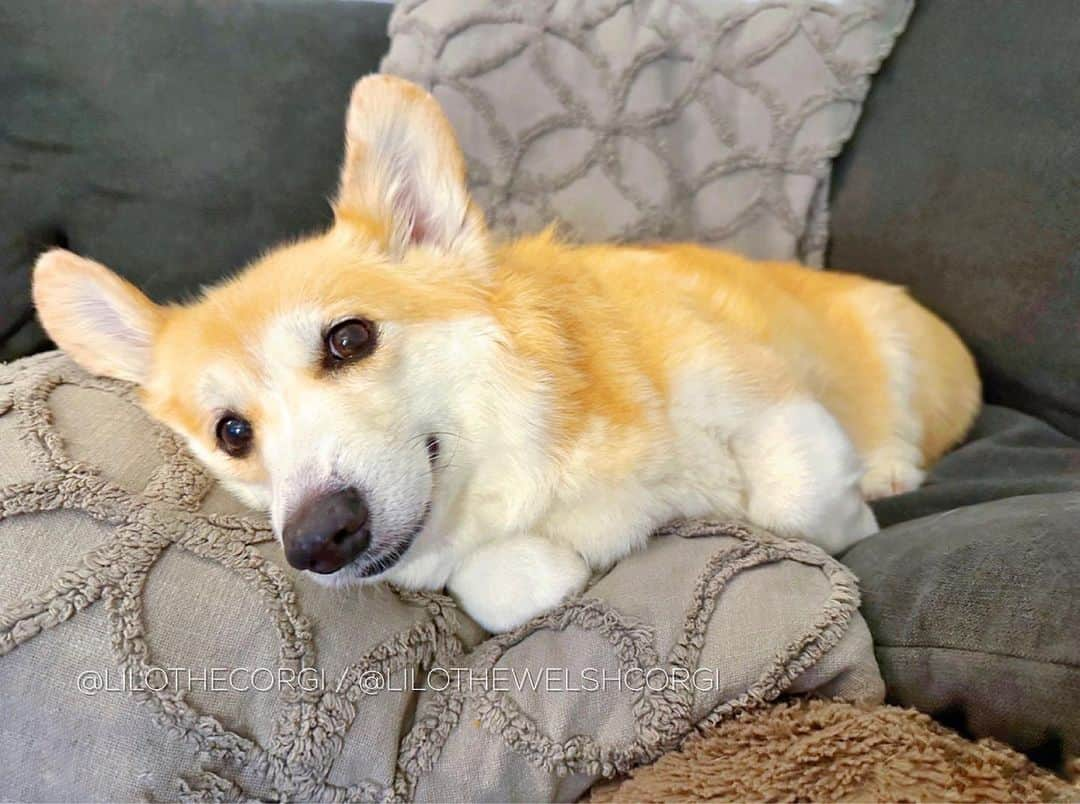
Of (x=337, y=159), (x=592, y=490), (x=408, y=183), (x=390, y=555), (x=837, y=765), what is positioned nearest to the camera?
(x=837, y=765)

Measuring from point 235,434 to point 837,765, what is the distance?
884 mm

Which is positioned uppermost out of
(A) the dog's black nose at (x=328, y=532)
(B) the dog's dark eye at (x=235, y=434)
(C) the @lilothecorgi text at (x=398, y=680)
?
(A) the dog's black nose at (x=328, y=532)

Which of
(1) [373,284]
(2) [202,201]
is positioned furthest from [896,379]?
(2) [202,201]

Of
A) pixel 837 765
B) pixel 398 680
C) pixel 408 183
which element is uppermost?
pixel 408 183

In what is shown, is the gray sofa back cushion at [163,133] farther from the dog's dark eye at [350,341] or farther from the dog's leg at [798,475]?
the dog's leg at [798,475]

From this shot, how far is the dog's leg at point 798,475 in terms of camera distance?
3.84ft

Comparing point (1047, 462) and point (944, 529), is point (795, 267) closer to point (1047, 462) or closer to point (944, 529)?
point (1047, 462)

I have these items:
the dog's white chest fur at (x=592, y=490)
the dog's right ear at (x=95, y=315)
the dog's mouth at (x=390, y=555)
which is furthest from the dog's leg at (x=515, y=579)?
the dog's right ear at (x=95, y=315)

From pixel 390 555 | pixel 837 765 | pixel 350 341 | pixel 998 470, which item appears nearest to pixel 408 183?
pixel 350 341

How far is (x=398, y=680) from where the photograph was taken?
98 cm

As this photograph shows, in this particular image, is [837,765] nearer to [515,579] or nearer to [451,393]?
[515,579]

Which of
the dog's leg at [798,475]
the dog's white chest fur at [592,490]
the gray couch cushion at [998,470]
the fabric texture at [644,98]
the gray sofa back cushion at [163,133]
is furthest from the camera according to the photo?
the fabric texture at [644,98]

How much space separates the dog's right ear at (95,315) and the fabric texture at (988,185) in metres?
1.45

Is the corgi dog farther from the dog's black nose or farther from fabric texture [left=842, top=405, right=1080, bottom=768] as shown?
fabric texture [left=842, top=405, right=1080, bottom=768]
